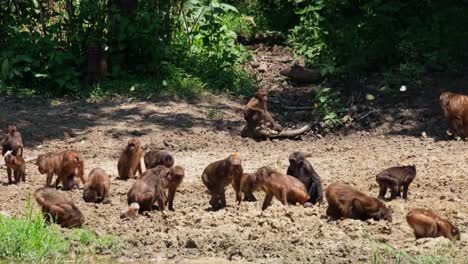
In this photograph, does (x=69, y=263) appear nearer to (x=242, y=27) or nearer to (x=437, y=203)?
(x=437, y=203)

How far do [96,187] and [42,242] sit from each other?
7.01 feet

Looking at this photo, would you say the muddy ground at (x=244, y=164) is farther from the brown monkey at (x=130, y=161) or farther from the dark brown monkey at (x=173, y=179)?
the dark brown monkey at (x=173, y=179)

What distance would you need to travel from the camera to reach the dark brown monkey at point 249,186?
1208 cm

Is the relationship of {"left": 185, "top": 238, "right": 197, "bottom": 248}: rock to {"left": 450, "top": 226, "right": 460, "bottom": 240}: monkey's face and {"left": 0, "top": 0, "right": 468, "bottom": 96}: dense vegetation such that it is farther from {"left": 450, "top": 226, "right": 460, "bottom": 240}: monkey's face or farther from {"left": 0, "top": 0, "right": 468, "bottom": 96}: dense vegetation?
{"left": 0, "top": 0, "right": 468, "bottom": 96}: dense vegetation

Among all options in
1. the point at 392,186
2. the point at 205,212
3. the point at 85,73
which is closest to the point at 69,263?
the point at 205,212

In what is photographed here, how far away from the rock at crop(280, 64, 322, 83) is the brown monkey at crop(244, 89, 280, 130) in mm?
2589

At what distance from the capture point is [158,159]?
13281mm

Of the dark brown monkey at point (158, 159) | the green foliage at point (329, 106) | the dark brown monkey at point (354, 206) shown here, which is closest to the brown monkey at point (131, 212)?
the dark brown monkey at point (158, 159)

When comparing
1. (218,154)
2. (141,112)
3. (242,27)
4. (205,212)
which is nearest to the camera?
(205,212)

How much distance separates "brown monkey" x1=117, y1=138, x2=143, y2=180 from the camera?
1359 cm

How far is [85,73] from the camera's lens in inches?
720

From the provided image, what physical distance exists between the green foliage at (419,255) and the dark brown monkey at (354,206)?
2.92ft

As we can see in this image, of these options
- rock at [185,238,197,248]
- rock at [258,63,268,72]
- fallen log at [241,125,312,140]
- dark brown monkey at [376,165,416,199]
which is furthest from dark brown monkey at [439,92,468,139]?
rock at [185,238,197,248]

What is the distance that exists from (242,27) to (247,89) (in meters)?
2.94
